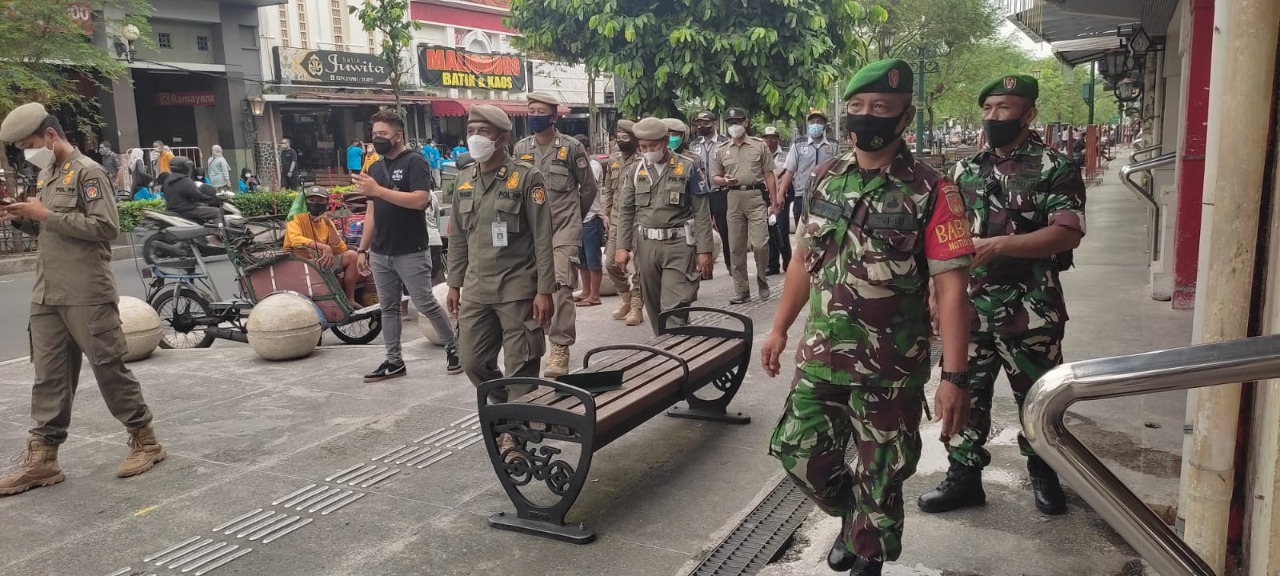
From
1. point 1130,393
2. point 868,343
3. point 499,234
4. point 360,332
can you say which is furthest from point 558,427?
point 360,332

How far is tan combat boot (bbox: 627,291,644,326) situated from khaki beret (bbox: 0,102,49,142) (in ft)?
16.1

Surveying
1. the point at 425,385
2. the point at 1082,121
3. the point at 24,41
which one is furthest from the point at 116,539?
the point at 1082,121

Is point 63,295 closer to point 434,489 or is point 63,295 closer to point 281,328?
point 434,489

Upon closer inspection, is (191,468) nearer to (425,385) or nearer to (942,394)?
(425,385)

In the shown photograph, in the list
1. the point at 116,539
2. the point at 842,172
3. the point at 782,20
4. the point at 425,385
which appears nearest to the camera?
the point at 842,172

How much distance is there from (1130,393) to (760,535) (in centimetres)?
238

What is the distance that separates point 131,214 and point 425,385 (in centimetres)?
1269

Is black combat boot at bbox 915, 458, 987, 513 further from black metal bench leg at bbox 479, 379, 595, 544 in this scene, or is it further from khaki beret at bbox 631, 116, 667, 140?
khaki beret at bbox 631, 116, 667, 140

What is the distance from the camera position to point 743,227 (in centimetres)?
948

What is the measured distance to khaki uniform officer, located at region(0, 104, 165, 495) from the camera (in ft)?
15.8

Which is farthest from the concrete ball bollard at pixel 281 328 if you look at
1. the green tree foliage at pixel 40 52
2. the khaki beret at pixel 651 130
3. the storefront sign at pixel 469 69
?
the storefront sign at pixel 469 69

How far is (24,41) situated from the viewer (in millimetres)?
15055

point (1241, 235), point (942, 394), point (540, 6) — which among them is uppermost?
point (540, 6)

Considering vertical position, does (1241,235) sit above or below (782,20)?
below
